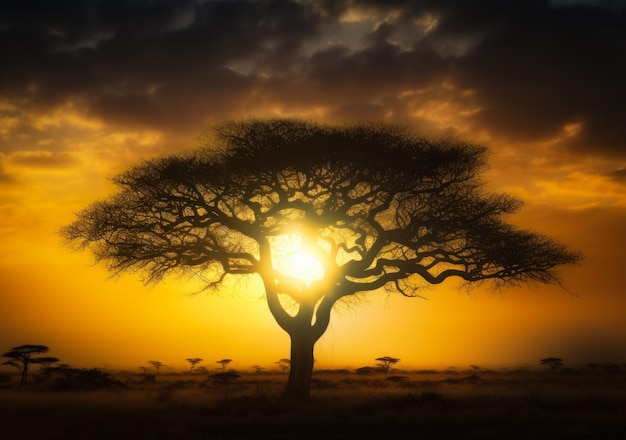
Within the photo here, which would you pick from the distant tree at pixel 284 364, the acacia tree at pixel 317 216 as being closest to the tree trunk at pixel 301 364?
the acacia tree at pixel 317 216

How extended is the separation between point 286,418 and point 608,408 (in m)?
10.8

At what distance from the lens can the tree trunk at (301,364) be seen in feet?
88.1

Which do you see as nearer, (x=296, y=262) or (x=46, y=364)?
(x=296, y=262)

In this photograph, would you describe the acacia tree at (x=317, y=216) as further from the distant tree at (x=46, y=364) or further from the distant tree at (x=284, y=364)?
the distant tree at (x=284, y=364)

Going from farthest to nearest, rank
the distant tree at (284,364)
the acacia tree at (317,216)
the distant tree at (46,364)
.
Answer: the distant tree at (284,364) → the distant tree at (46,364) → the acacia tree at (317,216)

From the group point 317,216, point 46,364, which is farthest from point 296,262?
point 46,364

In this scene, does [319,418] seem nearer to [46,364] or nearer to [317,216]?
[317,216]

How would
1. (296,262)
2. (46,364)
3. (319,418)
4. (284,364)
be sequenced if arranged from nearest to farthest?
(319,418)
(296,262)
(46,364)
(284,364)

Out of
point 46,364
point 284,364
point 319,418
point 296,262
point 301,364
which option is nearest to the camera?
point 319,418

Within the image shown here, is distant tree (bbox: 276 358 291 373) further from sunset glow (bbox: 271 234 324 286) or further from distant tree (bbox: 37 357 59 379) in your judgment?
sunset glow (bbox: 271 234 324 286)

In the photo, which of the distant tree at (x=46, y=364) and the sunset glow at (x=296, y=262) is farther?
the distant tree at (x=46, y=364)

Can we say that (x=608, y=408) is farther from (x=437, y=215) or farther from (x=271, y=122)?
(x=271, y=122)

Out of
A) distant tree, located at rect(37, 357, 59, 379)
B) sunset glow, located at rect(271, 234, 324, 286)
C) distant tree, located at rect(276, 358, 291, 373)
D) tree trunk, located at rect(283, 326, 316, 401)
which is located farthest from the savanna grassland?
distant tree, located at rect(276, 358, 291, 373)

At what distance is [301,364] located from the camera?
89.2 ft
